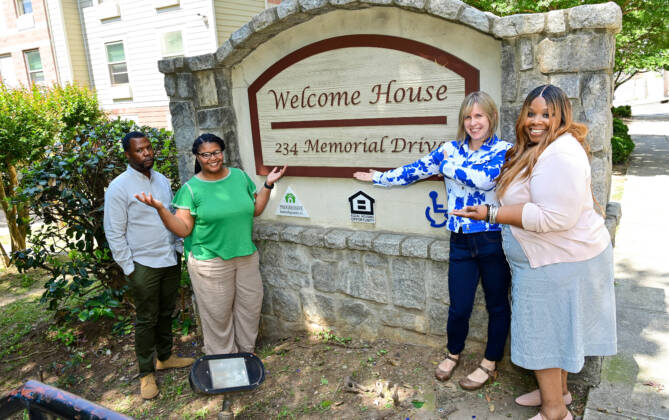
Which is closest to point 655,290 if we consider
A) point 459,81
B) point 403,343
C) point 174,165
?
point 403,343

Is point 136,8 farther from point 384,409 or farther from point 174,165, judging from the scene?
point 384,409

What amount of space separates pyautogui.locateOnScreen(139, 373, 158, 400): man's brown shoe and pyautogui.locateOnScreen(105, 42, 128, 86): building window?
13.0 metres

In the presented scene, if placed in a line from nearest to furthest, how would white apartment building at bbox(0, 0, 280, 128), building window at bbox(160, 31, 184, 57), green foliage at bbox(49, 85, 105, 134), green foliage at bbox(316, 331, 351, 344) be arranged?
green foliage at bbox(316, 331, 351, 344) < green foliage at bbox(49, 85, 105, 134) < white apartment building at bbox(0, 0, 280, 128) < building window at bbox(160, 31, 184, 57)

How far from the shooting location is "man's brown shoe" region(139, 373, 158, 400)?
11.8 ft

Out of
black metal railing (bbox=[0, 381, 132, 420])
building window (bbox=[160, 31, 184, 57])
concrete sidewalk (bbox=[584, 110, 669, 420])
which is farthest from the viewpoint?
building window (bbox=[160, 31, 184, 57])

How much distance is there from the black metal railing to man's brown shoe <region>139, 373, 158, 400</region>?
8.59 ft

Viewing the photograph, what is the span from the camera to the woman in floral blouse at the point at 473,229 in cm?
266

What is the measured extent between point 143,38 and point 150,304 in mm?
12092

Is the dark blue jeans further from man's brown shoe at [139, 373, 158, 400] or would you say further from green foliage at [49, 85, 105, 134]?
green foliage at [49, 85, 105, 134]

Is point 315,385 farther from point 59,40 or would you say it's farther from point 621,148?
point 59,40

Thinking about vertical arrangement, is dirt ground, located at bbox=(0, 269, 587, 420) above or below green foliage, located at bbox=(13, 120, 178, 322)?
below

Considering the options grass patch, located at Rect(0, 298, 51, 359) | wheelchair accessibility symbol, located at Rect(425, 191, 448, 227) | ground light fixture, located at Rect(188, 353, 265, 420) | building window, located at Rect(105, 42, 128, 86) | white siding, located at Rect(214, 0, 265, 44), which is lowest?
grass patch, located at Rect(0, 298, 51, 359)

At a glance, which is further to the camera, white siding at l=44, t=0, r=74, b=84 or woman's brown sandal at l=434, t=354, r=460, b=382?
white siding at l=44, t=0, r=74, b=84

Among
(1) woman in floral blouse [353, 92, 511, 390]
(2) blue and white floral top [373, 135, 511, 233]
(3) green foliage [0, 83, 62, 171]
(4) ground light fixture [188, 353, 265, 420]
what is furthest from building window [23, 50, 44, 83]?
(2) blue and white floral top [373, 135, 511, 233]
